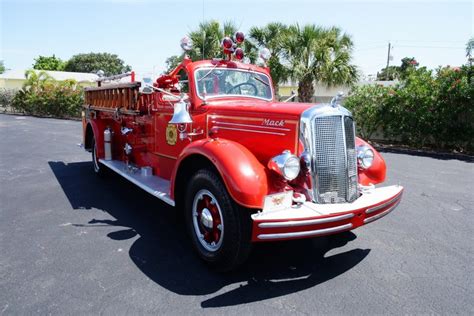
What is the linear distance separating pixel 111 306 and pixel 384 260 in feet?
8.31

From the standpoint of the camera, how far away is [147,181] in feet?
15.6

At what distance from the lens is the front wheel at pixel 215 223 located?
2.98 metres

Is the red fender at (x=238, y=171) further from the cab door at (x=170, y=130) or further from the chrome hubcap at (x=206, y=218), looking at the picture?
the cab door at (x=170, y=130)

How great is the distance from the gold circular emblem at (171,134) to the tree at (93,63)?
200ft

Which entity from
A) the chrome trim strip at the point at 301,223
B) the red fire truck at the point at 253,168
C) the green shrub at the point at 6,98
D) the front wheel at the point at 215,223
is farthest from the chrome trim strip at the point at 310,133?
the green shrub at the point at 6,98

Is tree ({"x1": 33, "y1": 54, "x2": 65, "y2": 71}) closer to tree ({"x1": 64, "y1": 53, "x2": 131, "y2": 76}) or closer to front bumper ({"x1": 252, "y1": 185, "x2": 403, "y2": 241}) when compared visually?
tree ({"x1": 64, "y1": 53, "x2": 131, "y2": 76})

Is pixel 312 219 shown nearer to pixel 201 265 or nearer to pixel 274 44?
pixel 201 265

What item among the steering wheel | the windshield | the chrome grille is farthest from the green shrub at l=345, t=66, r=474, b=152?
the chrome grille

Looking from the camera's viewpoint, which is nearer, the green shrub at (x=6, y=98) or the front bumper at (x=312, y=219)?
the front bumper at (x=312, y=219)

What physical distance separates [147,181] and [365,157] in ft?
9.04

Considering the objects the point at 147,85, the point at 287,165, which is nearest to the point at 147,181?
the point at 147,85

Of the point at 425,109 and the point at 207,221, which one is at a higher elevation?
the point at 425,109

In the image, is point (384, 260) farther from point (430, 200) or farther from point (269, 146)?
point (430, 200)

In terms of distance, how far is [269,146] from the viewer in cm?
345
